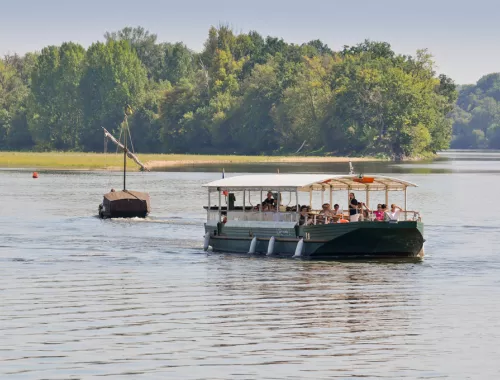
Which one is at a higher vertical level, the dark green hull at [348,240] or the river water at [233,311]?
the dark green hull at [348,240]

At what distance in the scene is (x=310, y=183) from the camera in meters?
51.9

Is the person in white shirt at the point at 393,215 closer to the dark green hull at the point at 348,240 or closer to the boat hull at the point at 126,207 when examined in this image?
the dark green hull at the point at 348,240

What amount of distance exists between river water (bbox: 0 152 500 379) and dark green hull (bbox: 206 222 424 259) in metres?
0.95

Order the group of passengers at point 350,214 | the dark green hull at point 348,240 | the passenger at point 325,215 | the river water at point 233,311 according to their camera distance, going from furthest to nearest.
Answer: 1. the passenger at point 325,215
2. the group of passengers at point 350,214
3. the dark green hull at point 348,240
4. the river water at point 233,311

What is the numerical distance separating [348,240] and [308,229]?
1860mm

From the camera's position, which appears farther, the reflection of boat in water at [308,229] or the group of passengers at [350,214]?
the group of passengers at [350,214]

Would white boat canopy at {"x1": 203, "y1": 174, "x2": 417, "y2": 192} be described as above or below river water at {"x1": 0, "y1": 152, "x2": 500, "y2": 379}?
above

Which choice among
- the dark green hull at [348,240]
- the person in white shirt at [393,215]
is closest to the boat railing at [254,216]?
the dark green hull at [348,240]

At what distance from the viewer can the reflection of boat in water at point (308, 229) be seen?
165 feet

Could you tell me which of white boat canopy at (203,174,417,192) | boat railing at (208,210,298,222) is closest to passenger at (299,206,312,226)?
boat railing at (208,210,298,222)

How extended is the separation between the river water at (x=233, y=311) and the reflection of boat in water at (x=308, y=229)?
100cm

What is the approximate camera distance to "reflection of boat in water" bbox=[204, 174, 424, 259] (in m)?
50.3

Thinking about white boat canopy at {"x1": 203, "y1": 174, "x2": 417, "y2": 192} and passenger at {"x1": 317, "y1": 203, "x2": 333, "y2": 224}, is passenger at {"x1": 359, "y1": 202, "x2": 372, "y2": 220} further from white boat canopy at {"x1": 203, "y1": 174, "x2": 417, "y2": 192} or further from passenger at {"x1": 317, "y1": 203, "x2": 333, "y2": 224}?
passenger at {"x1": 317, "y1": 203, "x2": 333, "y2": 224}

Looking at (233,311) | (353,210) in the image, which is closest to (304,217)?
(353,210)
